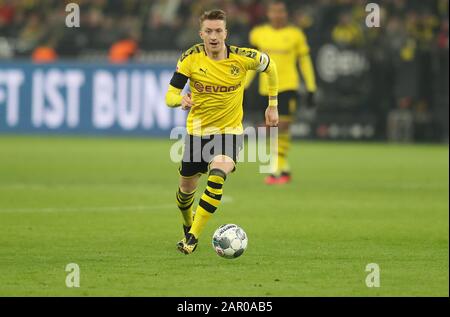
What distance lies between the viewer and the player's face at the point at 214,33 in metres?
9.73

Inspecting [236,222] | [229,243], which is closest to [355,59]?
[236,222]

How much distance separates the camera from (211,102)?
10164mm

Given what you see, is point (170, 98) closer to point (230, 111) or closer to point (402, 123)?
point (230, 111)

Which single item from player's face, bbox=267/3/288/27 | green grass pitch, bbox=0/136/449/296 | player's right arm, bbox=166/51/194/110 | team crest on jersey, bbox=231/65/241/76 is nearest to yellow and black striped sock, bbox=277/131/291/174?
green grass pitch, bbox=0/136/449/296

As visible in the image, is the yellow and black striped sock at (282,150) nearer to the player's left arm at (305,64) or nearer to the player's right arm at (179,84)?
the player's left arm at (305,64)

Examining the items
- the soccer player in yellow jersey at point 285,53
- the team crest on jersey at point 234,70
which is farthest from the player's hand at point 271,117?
the soccer player in yellow jersey at point 285,53

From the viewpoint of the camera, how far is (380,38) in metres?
24.8

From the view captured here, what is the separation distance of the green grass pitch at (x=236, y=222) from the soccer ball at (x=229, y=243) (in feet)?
0.24

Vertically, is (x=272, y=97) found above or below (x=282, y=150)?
above

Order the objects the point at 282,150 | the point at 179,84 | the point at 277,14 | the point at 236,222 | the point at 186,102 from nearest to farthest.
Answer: the point at 186,102 < the point at 179,84 < the point at 236,222 < the point at 282,150 < the point at 277,14

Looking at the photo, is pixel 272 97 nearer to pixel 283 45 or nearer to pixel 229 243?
pixel 229 243

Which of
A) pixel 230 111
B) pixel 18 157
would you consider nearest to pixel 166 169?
pixel 18 157

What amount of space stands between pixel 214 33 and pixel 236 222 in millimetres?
2933

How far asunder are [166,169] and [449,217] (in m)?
7.39
